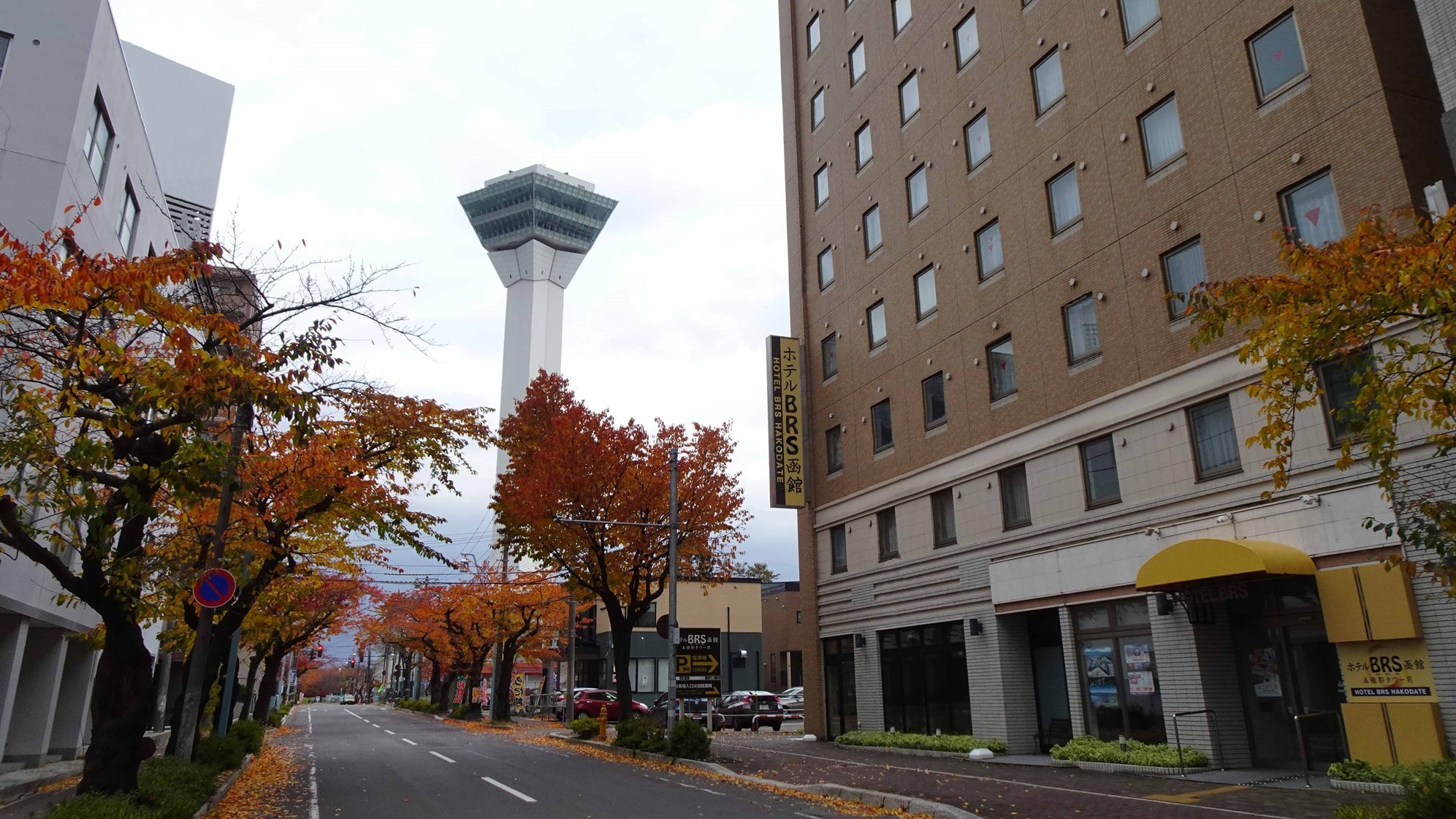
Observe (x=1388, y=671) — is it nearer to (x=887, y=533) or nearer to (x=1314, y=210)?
(x=1314, y=210)

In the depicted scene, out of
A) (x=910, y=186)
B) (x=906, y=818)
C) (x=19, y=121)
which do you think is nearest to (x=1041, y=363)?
(x=910, y=186)

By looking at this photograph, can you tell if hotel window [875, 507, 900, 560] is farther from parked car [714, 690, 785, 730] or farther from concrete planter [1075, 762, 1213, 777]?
parked car [714, 690, 785, 730]

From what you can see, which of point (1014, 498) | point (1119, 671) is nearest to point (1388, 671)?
point (1119, 671)

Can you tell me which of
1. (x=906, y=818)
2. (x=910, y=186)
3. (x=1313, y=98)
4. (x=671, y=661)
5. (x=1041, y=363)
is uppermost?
(x=910, y=186)

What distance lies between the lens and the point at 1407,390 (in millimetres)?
8664

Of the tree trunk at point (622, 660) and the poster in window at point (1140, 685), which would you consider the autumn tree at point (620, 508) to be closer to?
the tree trunk at point (622, 660)

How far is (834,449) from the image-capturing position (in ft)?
98.9

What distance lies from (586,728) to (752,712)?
11.2 m

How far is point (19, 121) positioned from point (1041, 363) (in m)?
21.9

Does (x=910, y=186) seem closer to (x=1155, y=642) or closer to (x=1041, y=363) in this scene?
(x=1041, y=363)

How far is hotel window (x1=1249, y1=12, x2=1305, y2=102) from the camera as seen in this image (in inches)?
636

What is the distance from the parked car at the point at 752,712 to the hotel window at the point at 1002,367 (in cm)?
2187

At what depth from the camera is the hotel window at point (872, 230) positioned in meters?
29.0

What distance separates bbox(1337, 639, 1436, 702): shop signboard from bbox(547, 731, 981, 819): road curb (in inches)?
255
